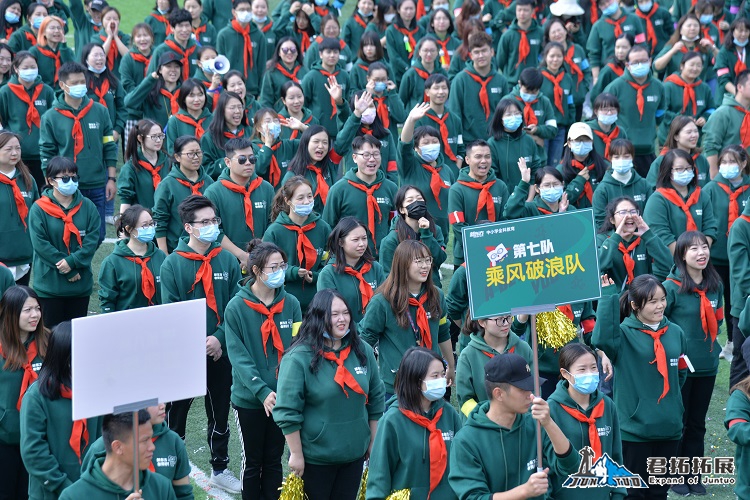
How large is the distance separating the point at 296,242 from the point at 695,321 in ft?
10.7

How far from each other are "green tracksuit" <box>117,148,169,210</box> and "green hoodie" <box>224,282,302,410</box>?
3500 millimetres

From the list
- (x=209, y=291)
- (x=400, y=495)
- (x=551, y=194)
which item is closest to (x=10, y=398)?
(x=209, y=291)

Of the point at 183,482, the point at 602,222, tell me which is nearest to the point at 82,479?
the point at 183,482

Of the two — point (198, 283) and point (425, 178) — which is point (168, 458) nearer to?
point (198, 283)

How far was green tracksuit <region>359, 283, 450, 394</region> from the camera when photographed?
8.21 metres

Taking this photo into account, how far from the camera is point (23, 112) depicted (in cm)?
1324

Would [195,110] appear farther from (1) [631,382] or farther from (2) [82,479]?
(2) [82,479]

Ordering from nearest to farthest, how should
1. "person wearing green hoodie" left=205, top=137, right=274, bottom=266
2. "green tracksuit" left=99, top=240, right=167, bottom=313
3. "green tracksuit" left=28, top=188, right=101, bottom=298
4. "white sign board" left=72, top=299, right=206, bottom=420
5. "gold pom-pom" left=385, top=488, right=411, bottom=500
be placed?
"white sign board" left=72, top=299, right=206, bottom=420
"gold pom-pom" left=385, top=488, right=411, bottom=500
"green tracksuit" left=99, top=240, right=167, bottom=313
"green tracksuit" left=28, top=188, right=101, bottom=298
"person wearing green hoodie" left=205, top=137, right=274, bottom=266

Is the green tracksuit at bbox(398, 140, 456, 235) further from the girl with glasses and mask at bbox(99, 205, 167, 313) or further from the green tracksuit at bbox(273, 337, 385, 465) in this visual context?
the green tracksuit at bbox(273, 337, 385, 465)

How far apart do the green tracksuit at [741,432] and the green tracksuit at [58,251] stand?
5.52m

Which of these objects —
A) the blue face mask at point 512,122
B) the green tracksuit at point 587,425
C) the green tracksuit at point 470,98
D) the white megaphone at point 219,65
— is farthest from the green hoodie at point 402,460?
the green tracksuit at point 470,98

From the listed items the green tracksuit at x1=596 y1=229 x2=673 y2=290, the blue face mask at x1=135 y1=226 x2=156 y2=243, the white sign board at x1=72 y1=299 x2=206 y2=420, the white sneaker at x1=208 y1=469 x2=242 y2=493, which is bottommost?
the white sneaker at x1=208 y1=469 x2=242 y2=493

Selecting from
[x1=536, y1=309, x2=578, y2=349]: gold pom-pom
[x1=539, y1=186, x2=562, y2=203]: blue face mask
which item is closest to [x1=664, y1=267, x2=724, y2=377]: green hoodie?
[x1=536, y1=309, x2=578, y2=349]: gold pom-pom

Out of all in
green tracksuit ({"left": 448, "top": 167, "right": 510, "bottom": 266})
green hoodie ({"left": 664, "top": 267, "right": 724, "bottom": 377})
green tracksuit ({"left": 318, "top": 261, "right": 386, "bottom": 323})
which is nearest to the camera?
green tracksuit ({"left": 318, "top": 261, "right": 386, "bottom": 323})
